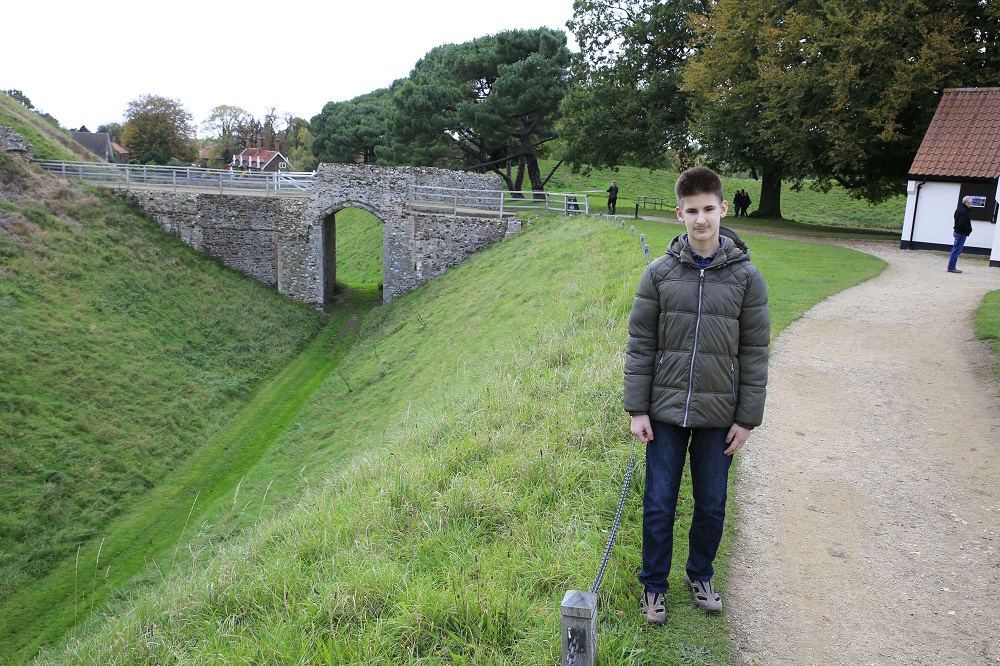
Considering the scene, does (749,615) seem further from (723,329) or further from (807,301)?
(807,301)

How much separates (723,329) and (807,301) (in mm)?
10155

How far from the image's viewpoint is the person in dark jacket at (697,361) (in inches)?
157

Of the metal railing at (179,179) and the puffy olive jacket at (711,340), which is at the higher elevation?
the metal railing at (179,179)

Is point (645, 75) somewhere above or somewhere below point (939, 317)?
above

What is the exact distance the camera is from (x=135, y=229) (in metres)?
25.9

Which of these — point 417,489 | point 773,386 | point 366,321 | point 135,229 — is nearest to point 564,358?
point 773,386

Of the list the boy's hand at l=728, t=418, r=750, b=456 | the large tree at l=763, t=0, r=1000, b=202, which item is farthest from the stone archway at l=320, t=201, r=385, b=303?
the boy's hand at l=728, t=418, r=750, b=456

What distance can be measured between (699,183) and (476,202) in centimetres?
A: 2383

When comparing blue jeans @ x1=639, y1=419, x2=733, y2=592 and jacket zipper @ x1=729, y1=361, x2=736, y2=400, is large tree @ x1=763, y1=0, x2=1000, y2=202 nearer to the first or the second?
jacket zipper @ x1=729, y1=361, x2=736, y2=400

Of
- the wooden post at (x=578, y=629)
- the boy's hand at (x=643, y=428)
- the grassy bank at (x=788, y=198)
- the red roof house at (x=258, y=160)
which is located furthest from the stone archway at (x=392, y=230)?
the red roof house at (x=258, y=160)

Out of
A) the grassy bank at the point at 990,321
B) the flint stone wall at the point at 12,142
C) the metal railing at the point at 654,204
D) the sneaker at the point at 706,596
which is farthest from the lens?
the metal railing at the point at 654,204

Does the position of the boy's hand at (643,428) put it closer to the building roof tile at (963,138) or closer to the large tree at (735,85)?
the building roof tile at (963,138)

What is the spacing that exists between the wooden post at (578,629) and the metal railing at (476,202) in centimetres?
2348

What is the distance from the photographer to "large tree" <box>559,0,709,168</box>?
30.0 metres
